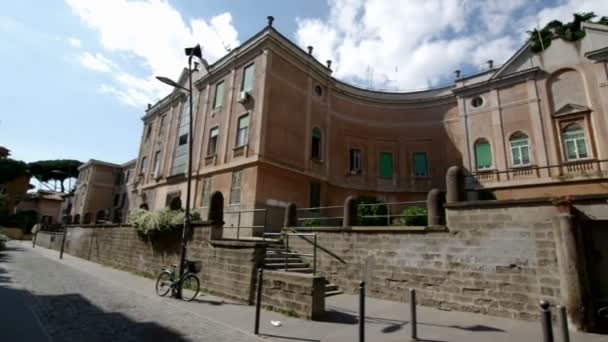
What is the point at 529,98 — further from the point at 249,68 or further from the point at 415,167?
the point at 249,68

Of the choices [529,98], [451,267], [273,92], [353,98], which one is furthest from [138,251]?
[529,98]

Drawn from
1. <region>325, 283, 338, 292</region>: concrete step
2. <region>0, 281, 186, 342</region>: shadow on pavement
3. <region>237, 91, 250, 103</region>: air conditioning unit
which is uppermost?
<region>237, 91, 250, 103</region>: air conditioning unit

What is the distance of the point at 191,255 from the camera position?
10.6m

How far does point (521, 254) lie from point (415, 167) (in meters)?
14.5

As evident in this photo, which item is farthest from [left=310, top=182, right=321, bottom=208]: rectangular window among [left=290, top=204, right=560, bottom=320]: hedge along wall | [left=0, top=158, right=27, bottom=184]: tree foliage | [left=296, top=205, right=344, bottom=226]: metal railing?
[left=0, top=158, right=27, bottom=184]: tree foliage

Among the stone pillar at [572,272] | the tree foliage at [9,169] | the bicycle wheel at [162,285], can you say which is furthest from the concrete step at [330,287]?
the tree foliage at [9,169]

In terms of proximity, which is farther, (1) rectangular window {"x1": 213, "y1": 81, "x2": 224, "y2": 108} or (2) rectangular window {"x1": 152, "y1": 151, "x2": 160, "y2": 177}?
(2) rectangular window {"x1": 152, "y1": 151, "x2": 160, "y2": 177}

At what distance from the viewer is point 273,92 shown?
54.4 ft

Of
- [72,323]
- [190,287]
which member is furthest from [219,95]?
[72,323]

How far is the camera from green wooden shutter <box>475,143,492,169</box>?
17984 millimetres

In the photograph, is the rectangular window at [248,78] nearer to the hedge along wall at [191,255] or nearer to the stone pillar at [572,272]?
the hedge along wall at [191,255]

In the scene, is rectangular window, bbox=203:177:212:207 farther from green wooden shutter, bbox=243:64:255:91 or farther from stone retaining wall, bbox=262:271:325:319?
stone retaining wall, bbox=262:271:325:319

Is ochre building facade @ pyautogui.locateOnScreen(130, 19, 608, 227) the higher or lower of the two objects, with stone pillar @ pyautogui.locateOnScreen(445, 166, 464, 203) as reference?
higher

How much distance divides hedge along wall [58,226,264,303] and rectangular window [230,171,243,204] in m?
4.13
